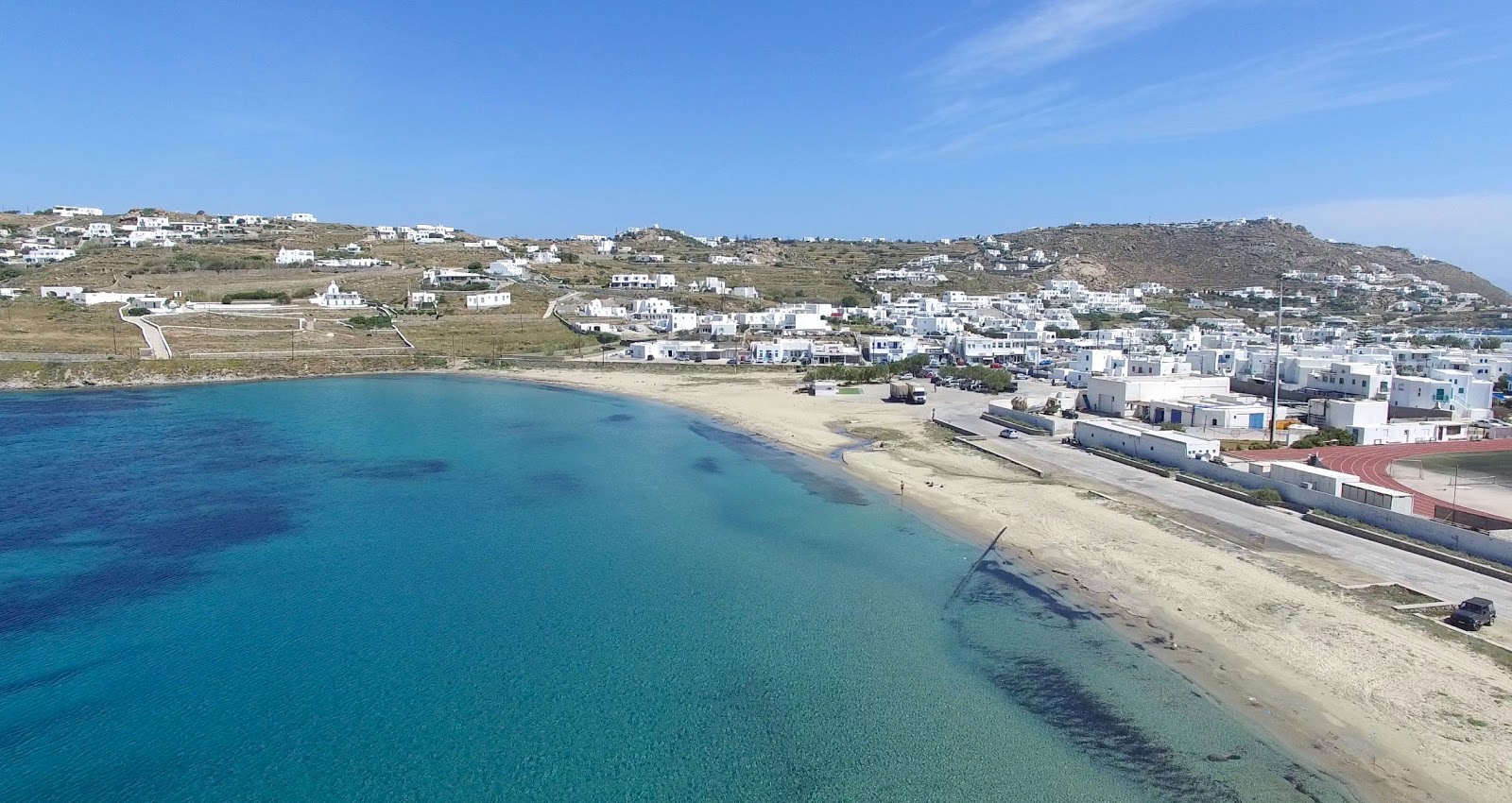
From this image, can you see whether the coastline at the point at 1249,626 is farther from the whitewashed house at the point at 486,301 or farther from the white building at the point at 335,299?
the white building at the point at 335,299

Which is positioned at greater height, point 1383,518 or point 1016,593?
point 1383,518

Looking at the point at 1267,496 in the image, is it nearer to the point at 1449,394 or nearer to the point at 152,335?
the point at 1449,394

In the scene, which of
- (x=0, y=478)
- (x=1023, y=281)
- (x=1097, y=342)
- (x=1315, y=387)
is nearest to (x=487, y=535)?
(x=0, y=478)

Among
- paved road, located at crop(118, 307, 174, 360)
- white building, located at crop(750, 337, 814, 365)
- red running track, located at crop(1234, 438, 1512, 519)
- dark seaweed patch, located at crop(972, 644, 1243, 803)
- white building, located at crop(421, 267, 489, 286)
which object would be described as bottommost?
dark seaweed patch, located at crop(972, 644, 1243, 803)

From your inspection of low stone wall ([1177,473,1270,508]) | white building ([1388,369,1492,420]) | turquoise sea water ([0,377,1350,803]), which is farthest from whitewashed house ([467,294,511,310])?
white building ([1388,369,1492,420])

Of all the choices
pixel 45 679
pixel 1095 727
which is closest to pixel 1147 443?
pixel 1095 727

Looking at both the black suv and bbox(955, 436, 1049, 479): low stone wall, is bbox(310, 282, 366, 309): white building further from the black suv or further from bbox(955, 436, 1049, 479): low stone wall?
the black suv

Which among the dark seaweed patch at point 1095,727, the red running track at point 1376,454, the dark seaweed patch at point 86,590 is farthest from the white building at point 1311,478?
the dark seaweed patch at point 86,590
